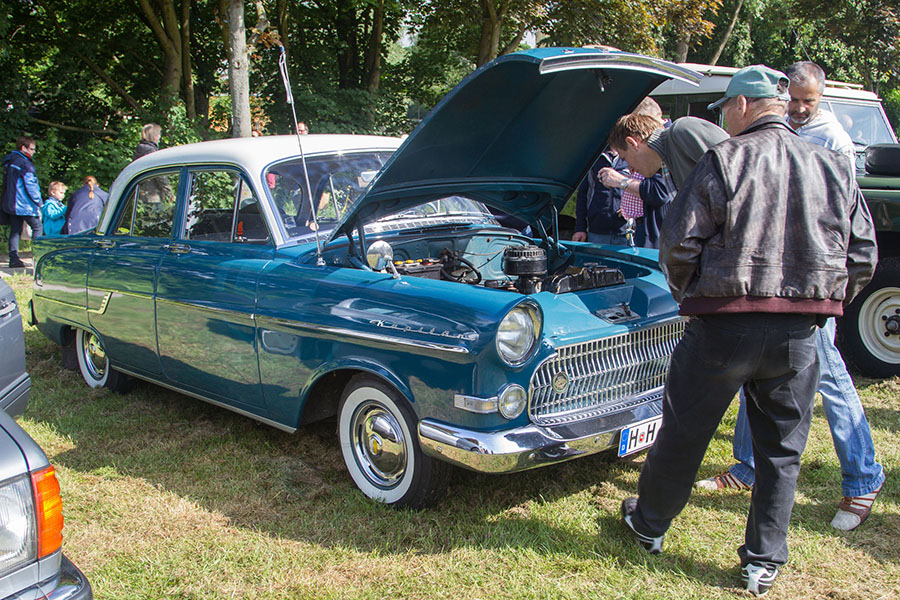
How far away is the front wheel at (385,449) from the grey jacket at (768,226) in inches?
52.4

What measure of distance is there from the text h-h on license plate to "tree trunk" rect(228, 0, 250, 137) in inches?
322

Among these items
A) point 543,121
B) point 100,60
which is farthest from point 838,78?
point 543,121

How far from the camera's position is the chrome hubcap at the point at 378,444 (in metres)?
3.24

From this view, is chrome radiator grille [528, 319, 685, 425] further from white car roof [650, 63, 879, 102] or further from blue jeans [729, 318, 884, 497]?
white car roof [650, 63, 879, 102]

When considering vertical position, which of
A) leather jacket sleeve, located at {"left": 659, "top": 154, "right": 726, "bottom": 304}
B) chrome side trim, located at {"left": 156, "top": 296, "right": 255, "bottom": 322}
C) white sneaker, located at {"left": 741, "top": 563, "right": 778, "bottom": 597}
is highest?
leather jacket sleeve, located at {"left": 659, "top": 154, "right": 726, "bottom": 304}

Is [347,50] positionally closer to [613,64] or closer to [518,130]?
[518,130]

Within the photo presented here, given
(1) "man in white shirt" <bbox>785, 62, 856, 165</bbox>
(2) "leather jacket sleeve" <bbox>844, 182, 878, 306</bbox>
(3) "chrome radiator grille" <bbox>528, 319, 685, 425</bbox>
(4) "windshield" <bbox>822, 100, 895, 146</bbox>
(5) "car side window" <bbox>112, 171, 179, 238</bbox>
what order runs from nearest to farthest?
(2) "leather jacket sleeve" <bbox>844, 182, 878, 306</bbox> < (3) "chrome radiator grille" <bbox>528, 319, 685, 425</bbox> < (1) "man in white shirt" <bbox>785, 62, 856, 165</bbox> < (5) "car side window" <bbox>112, 171, 179, 238</bbox> < (4) "windshield" <bbox>822, 100, 895, 146</bbox>

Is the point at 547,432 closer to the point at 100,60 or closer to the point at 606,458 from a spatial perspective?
the point at 606,458

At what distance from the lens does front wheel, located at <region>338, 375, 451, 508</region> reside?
124 inches

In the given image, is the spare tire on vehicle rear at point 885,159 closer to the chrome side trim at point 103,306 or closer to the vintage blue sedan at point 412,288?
the vintage blue sedan at point 412,288

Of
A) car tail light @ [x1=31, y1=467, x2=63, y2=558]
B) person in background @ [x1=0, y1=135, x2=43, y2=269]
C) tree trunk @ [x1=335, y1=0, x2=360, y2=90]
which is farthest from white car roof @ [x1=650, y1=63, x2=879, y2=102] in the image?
tree trunk @ [x1=335, y1=0, x2=360, y2=90]

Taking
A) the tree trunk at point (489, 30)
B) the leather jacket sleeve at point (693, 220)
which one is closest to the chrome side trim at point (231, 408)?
the leather jacket sleeve at point (693, 220)

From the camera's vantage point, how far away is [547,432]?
2893 millimetres

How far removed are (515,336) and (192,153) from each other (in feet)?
8.05
